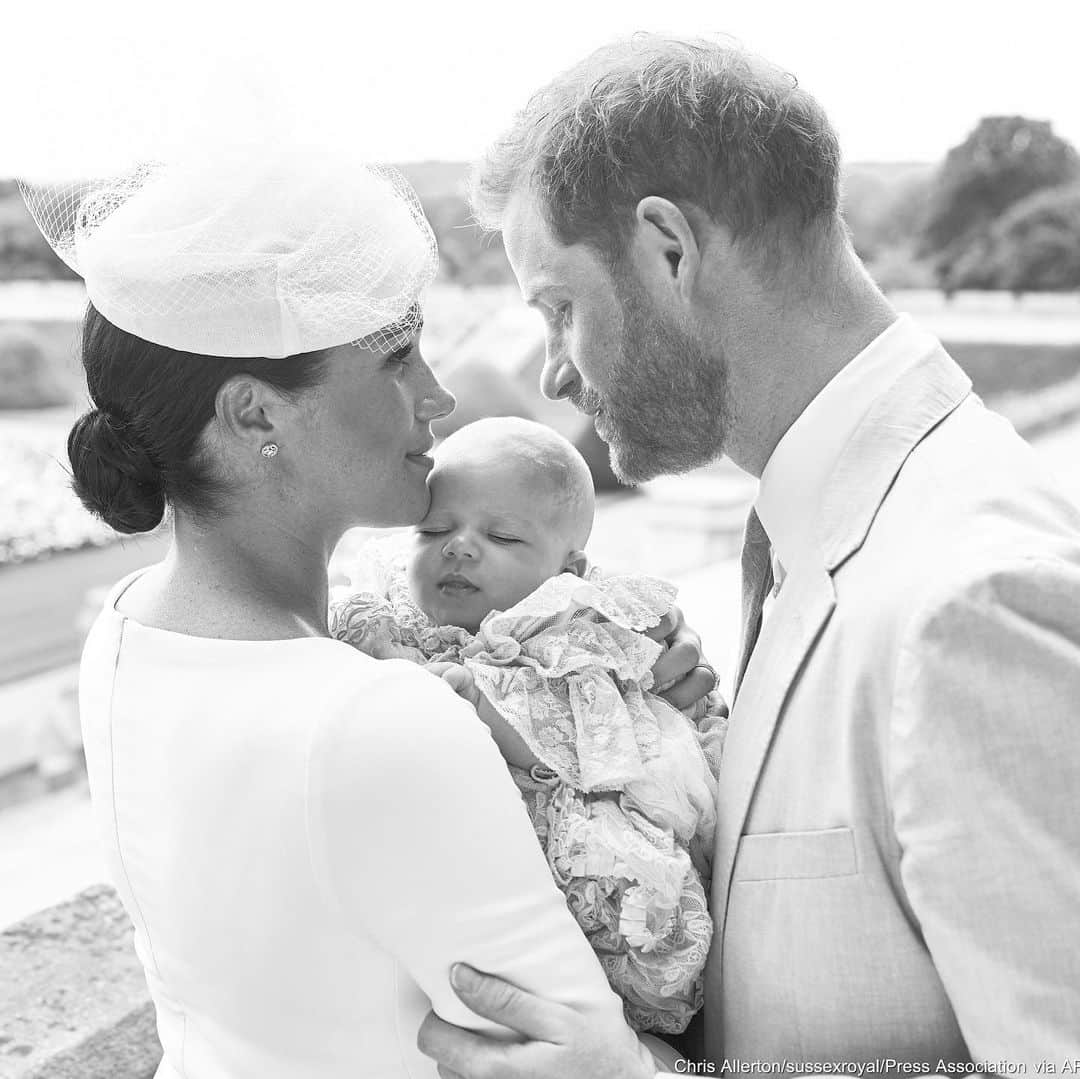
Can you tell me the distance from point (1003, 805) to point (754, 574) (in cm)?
64

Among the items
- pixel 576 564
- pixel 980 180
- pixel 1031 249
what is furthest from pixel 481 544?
pixel 1031 249

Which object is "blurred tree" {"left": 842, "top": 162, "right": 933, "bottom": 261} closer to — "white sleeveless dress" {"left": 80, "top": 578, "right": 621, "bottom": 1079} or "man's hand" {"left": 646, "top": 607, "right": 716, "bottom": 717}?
"man's hand" {"left": 646, "top": 607, "right": 716, "bottom": 717}

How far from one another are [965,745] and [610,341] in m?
0.69

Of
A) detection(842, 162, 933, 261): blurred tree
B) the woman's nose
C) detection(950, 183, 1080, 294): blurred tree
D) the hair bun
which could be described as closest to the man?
the woman's nose

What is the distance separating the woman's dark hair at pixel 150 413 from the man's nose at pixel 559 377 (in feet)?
1.47

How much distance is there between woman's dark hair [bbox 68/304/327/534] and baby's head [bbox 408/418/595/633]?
13.5 inches

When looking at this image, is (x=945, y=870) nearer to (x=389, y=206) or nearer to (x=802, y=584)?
(x=802, y=584)

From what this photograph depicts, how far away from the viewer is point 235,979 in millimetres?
1172

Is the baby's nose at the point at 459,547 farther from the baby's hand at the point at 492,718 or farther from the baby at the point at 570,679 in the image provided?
the baby's hand at the point at 492,718

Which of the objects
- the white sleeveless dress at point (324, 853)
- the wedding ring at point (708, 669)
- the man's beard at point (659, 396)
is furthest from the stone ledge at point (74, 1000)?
the man's beard at point (659, 396)

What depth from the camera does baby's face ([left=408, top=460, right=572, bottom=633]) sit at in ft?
5.04

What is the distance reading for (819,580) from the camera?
4.21ft

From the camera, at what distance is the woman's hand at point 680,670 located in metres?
1.50

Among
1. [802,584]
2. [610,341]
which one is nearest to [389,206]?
[610,341]
